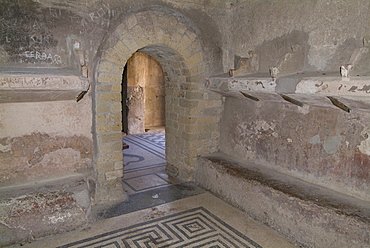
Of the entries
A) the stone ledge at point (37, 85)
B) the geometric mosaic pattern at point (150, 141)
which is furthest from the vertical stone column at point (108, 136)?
the geometric mosaic pattern at point (150, 141)

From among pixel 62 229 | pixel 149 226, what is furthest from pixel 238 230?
pixel 62 229

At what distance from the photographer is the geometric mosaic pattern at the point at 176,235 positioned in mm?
2750

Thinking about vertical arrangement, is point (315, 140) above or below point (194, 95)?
below

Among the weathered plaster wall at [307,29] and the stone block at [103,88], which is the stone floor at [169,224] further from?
the weathered plaster wall at [307,29]

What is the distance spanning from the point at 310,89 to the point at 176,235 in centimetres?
191

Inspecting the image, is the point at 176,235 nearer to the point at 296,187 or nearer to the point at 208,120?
the point at 296,187

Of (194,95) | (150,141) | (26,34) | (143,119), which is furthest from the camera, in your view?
(143,119)

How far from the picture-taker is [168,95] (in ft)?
14.8

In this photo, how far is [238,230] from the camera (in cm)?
299

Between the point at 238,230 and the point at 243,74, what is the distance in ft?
6.14

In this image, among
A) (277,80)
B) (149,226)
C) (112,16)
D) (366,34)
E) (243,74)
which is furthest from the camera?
(243,74)

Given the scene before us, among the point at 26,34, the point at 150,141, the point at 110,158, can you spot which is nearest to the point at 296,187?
the point at 110,158

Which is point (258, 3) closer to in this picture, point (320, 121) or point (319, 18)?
point (319, 18)

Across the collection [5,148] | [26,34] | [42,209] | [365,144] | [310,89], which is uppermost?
[26,34]
